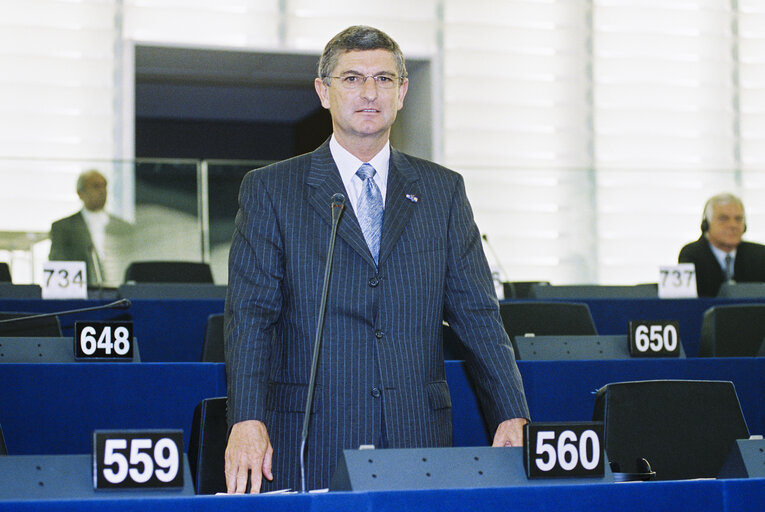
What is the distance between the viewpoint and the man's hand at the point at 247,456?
1880 mm

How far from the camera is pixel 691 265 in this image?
5.46 metres

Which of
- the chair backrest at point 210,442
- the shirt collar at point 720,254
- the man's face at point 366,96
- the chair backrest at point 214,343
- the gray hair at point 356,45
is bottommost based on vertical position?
the chair backrest at point 210,442

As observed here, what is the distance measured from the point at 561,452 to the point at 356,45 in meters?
0.92

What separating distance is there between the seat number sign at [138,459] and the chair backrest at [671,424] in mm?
1224

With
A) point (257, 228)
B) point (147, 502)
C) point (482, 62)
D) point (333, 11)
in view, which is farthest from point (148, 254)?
point (147, 502)

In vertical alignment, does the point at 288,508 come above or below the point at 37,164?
below

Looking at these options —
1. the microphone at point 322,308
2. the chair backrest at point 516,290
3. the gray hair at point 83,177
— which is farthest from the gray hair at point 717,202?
the microphone at point 322,308

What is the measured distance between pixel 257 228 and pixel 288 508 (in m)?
0.82

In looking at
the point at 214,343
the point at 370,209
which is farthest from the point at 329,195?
the point at 214,343

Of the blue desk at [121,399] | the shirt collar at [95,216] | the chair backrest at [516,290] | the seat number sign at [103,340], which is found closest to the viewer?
the blue desk at [121,399]

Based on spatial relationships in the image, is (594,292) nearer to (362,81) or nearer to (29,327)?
(29,327)

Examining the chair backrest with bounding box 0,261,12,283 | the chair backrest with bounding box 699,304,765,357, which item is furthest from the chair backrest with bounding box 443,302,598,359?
the chair backrest with bounding box 0,261,12,283

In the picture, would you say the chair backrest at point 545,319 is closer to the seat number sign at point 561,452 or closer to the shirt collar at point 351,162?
the shirt collar at point 351,162

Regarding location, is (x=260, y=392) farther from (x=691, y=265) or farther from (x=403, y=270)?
(x=691, y=265)
